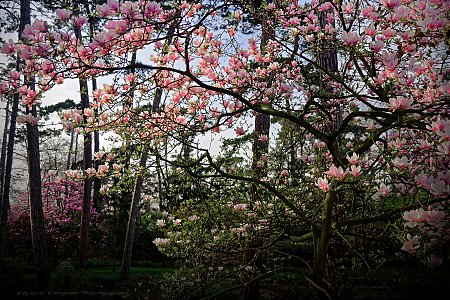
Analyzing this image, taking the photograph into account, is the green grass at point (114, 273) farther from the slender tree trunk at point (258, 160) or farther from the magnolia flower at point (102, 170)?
the magnolia flower at point (102, 170)

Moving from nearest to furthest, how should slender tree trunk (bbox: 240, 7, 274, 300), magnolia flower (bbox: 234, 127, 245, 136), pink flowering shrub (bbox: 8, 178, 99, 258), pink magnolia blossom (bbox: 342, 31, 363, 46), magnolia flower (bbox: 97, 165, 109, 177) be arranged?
pink magnolia blossom (bbox: 342, 31, 363, 46) → magnolia flower (bbox: 97, 165, 109, 177) → slender tree trunk (bbox: 240, 7, 274, 300) → magnolia flower (bbox: 234, 127, 245, 136) → pink flowering shrub (bbox: 8, 178, 99, 258)

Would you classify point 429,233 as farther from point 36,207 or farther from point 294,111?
point 36,207

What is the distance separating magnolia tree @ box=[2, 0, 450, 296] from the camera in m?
1.96

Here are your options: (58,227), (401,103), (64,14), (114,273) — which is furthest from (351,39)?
(58,227)

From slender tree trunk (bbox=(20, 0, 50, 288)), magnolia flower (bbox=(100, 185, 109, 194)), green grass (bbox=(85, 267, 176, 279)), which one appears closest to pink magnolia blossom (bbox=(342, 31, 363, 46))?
magnolia flower (bbox=(100, 185, 109, 194))

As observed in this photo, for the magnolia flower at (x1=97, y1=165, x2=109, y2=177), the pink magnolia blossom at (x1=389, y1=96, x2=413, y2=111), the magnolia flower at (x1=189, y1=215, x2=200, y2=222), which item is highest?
the pink magnolia blossom at (x1=389, y1=96, x2=413, y2=111)

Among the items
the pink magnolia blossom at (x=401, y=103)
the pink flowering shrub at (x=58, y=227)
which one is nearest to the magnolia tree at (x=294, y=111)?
the pink magnolia blossom at (x=401, y=103)

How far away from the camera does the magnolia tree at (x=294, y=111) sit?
196 centimetres

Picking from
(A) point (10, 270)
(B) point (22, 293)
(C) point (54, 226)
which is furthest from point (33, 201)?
(C) point (54, 226)

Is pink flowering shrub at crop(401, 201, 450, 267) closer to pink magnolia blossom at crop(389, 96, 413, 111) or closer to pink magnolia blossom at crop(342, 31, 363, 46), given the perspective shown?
pink magnolia blossom at crop(389, 96, 413, 111)

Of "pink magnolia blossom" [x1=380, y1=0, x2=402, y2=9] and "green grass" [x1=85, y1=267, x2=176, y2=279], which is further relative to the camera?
"green grass" [x1=85, y1=267, x2=176, y2=279]

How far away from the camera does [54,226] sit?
11.9m

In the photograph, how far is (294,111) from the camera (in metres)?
2.97

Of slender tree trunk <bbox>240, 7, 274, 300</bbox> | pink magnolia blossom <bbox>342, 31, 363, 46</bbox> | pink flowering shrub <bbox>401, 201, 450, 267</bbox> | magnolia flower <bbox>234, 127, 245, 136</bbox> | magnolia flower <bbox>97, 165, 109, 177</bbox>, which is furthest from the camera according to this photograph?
magnolia flower <bbox>234, 127, 245, 136</bbox>
